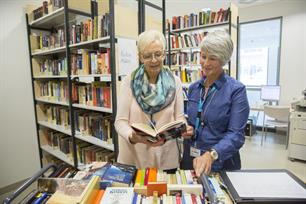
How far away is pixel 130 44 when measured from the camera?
2.16 meters

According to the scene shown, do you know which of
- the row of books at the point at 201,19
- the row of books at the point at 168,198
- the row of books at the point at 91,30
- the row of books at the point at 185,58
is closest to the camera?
the row of books at the point at 168,198

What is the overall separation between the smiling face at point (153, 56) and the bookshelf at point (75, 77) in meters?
0.73

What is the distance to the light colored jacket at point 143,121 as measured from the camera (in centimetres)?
140

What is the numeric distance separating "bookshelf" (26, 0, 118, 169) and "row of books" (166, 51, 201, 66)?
228 centimetres

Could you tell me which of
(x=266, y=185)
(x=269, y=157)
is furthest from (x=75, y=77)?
(x=269, y=157)

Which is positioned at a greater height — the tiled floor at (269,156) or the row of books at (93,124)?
the row of books at (93,124)

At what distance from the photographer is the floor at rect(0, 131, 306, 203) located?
345 centimetres

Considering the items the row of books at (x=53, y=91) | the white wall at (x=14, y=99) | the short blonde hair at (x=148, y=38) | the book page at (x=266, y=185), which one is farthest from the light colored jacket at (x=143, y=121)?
the white wall at (x=14, y=99)

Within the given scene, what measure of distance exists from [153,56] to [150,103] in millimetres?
293

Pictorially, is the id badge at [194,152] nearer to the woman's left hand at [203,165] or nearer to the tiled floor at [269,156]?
the woman's left hand at [203,165]

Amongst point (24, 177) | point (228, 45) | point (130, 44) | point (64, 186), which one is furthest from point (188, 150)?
point (24, 177)

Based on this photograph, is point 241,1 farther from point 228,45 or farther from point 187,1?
point 228,45

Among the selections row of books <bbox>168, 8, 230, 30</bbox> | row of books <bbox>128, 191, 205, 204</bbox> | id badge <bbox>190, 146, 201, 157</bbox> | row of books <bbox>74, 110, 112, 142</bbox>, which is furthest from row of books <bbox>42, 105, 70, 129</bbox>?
row of books <bbox>168, 8, 230, 30</bbox>

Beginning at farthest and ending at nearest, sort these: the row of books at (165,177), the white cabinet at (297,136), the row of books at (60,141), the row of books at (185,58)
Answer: the row of books at (185,58), the white cabinet at (297,136), the row of books at (60,141), the row of books at (165,177)
